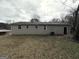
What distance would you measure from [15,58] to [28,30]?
68.6 feet

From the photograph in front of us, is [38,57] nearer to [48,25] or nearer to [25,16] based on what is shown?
[48,25]

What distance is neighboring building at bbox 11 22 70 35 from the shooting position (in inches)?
1164

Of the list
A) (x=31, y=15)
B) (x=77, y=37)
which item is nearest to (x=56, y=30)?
(x=77, y=37)

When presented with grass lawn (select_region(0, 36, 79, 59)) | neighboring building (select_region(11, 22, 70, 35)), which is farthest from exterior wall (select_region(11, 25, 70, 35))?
grass lawn (select_region(0, 36, 79, 59))

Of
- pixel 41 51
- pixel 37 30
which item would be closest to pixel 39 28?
pixel 37 30

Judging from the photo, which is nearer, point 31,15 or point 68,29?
point 68,29

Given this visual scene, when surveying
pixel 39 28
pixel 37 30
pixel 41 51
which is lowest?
pixel 41 51

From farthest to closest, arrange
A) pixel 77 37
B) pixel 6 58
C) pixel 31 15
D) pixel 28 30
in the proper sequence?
1. pixel 31 15
2. pixel 28 30
3. pixel 77 37
4. pixel 6 58

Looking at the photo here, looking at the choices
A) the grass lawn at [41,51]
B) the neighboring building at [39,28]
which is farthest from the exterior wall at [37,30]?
the grass lawn at [41,51]

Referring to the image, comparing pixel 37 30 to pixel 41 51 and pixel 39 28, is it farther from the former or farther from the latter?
pixel 41 51

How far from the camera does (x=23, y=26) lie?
97.0 feet

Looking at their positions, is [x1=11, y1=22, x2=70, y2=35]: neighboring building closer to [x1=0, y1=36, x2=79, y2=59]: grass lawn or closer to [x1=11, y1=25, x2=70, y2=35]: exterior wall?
[x1=11, y1=25, x2=70, y2=35]: exterior wall

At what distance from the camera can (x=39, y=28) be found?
29.9 m

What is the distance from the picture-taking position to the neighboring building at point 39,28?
97.0ft
